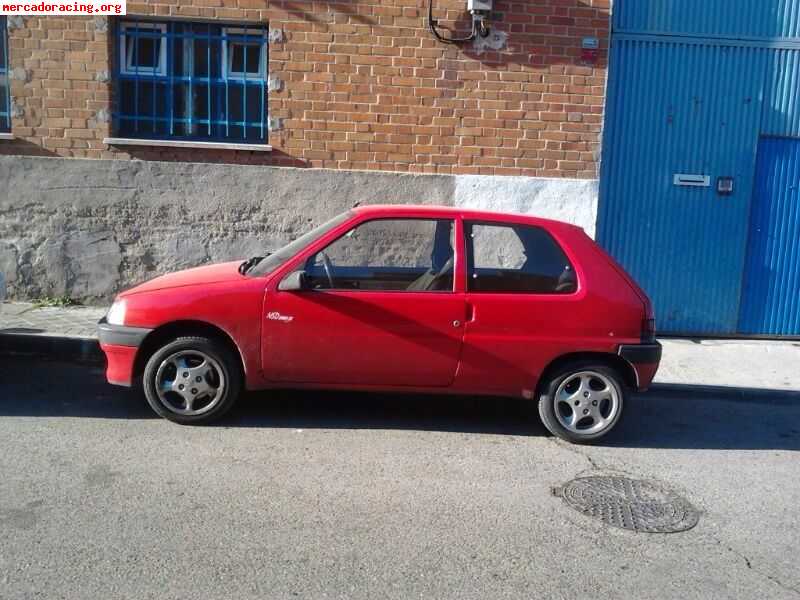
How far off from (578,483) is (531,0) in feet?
20.1

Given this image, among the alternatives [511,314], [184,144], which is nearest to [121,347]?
[511,314]

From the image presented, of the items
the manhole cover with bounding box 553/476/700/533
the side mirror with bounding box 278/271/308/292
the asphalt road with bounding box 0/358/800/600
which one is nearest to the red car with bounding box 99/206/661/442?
the side mirror with bounding box 278/271/308/292

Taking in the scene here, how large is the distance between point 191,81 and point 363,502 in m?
6.46

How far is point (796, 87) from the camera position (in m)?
9.25

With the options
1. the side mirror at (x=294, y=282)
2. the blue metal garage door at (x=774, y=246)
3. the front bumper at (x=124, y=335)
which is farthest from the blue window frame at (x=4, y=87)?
the blue metal garage door at (x=774, y=246)

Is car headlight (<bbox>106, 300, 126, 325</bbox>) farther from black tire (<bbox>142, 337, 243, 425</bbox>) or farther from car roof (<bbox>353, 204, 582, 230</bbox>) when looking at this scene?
car roof (<bbox>353, 204, 582, 230</bbox>)

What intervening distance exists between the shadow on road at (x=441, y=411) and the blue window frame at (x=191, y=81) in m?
3.39

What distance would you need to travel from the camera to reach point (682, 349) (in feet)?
29.2

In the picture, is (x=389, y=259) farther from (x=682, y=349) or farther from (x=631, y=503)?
(x=682, y=349)

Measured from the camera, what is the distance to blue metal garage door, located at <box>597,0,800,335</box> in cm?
918

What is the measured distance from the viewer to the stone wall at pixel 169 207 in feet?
30.1

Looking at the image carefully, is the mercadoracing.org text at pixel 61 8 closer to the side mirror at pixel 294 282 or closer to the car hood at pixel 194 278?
the car hood at pixel 194 278

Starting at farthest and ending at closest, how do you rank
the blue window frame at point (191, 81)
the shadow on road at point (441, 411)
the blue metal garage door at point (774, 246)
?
the blue metal garage door at point (774, 246)
the blue window frame at point (191, 81)
the shadow on road at point (441, 411)

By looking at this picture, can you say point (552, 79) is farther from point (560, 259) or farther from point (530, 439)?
point (530, 439)
